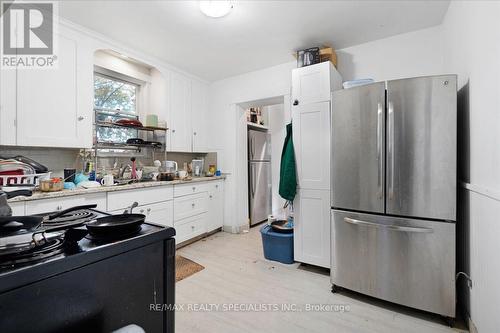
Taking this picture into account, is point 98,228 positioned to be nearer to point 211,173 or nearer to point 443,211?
point 443,211

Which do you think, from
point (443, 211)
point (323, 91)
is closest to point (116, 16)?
point (323, 91)

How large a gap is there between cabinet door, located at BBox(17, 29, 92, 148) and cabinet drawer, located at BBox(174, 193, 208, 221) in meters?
1.21

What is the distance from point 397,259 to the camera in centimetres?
176

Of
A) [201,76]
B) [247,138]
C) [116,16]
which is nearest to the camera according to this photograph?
[116,16]

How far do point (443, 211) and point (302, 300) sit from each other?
124cm

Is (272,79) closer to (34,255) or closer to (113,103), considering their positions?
(113,103)

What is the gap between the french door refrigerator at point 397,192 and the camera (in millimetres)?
1636

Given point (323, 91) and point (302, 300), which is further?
point (323, 91)

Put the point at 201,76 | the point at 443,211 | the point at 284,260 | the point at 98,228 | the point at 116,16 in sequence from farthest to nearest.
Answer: the point at 201,76, the point at 284,260, the point at 116,16, the point at 443,211, the point at 98,228

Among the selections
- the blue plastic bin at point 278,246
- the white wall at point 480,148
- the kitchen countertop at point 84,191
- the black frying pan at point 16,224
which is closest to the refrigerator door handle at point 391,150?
the white wall at point 480,148

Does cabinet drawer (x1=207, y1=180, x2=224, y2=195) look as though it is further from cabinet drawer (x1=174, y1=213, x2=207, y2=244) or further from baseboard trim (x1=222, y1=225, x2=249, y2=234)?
baseboard trim (x1=222, y1=225, x2=249, y2=234)

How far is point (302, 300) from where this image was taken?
1.92 metres

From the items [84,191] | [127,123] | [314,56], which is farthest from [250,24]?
[84,191]

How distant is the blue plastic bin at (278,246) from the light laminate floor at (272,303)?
0.08 metres
